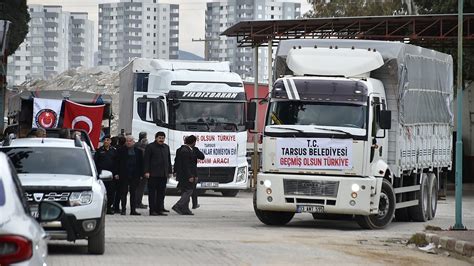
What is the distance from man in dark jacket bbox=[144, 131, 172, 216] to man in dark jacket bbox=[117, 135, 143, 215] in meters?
0.37

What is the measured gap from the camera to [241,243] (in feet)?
63.4

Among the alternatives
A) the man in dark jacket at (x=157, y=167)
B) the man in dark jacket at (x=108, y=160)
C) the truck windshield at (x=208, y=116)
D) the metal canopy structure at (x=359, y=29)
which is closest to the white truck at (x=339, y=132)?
the man in dark jacket at (x=157, y=167)

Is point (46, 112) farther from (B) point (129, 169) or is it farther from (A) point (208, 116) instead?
(B) point (129, 169)

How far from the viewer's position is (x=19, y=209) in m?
8.25

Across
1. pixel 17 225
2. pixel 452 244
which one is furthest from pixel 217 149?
pixel 17 225

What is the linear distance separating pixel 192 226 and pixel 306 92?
3471 millimetres

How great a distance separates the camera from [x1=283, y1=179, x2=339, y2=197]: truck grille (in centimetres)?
2259

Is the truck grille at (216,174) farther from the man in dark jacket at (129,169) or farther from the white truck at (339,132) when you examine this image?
the white truck at (339,132)

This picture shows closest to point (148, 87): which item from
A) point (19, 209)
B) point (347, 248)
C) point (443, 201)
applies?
point (443, 201)

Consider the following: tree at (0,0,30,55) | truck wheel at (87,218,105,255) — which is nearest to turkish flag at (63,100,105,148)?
truck wheel at (87,218,105,255)

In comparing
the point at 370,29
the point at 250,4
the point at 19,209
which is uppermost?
the point at 250,4

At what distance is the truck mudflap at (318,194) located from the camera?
73.8 ft

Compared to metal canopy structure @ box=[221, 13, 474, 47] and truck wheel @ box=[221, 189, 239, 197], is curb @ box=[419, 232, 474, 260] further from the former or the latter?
metal canopy structure @ box=[221, 13, 474, 47]

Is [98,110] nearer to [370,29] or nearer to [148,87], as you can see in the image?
[148,87]
